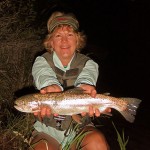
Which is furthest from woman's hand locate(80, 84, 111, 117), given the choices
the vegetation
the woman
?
the vegetation

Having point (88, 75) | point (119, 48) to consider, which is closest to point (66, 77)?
point (88, 75)

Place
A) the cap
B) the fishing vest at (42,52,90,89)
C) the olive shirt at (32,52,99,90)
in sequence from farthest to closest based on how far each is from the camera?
the cap, the fishing vest at (42,52,90,89), the olive shirt at (32,52,99,90)

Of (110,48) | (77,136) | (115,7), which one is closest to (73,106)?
(77,136)

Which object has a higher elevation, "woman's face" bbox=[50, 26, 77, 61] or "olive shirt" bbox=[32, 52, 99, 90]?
"woman's face" bbox=[50, 26, 77, 61]

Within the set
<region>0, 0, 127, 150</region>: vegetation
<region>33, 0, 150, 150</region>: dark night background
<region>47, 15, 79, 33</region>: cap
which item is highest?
<region>47, 15, 79, 33</region>: cap

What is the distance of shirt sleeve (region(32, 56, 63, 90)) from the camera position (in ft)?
11.8

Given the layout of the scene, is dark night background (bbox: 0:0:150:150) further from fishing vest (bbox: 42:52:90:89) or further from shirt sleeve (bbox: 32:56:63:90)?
shirt sleeve (bbox: 32:56:63:90)

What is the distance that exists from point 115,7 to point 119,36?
316cm

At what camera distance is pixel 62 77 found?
3.90 m

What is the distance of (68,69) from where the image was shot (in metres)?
3.95

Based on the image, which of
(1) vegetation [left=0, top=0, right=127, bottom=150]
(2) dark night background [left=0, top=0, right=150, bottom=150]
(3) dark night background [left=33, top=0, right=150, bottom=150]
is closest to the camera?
(1) vegetation [left=0, top=0, right=127, bottom=150]

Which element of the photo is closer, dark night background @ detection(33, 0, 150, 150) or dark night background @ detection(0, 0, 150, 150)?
dark night background @ detection(0, 0, 150, 150)

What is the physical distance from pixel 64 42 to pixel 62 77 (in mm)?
408

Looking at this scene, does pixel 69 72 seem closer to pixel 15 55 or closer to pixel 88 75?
pixel 88 75
